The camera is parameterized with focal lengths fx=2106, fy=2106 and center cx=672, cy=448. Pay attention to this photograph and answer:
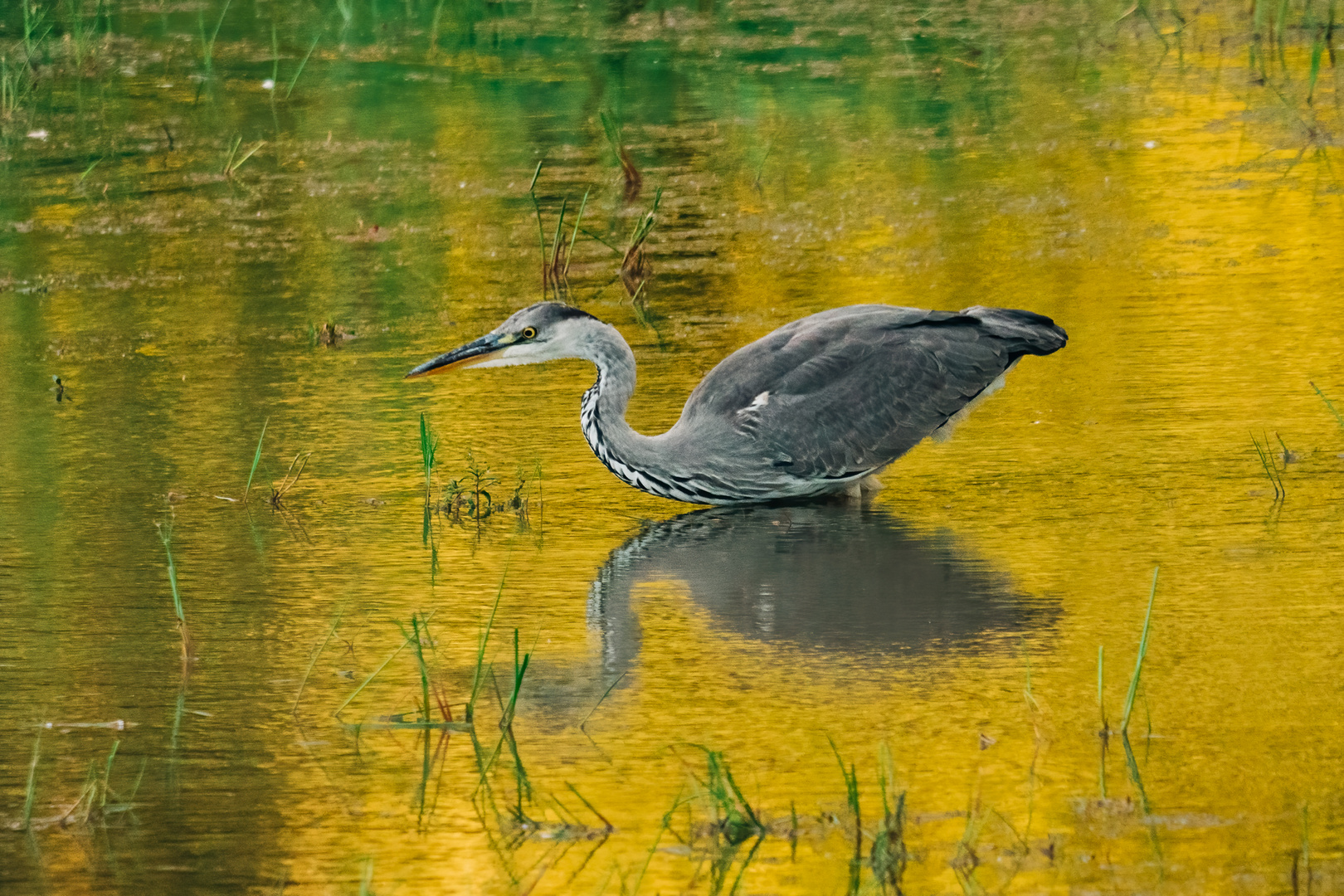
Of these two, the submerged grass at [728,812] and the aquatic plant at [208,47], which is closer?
the submerged grass at [728,812]

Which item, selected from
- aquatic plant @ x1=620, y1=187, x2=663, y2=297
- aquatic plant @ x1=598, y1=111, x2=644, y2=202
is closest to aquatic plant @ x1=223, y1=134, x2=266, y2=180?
aquatic plant @ x1=598, y1=111, x2=644, y2=202

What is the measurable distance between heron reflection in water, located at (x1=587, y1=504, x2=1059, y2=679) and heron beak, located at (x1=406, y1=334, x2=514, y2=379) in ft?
2.75

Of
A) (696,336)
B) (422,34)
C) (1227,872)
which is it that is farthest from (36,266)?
(1227,872)

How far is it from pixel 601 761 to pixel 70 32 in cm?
1414

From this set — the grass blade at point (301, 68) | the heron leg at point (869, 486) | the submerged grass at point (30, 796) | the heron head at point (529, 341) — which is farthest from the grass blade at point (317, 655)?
the grass blade at point (301, 68)

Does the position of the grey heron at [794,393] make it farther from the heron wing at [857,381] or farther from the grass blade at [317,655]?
the grass blade at [317,655]

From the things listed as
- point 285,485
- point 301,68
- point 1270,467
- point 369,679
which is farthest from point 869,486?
point 301,68

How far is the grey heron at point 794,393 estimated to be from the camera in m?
6.97

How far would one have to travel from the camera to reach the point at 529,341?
722cm

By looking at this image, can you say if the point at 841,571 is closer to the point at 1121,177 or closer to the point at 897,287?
the point at 897,287

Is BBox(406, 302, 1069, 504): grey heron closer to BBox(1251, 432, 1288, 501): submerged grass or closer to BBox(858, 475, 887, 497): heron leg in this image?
BBox(858, 475, 887, 497): heron leg

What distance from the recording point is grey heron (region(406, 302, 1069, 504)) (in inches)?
274

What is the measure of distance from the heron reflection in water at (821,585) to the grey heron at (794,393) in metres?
0.16

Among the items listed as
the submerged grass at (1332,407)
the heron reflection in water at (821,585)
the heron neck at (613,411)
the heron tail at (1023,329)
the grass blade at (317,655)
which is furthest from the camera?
the heron tail at (1023,329)
